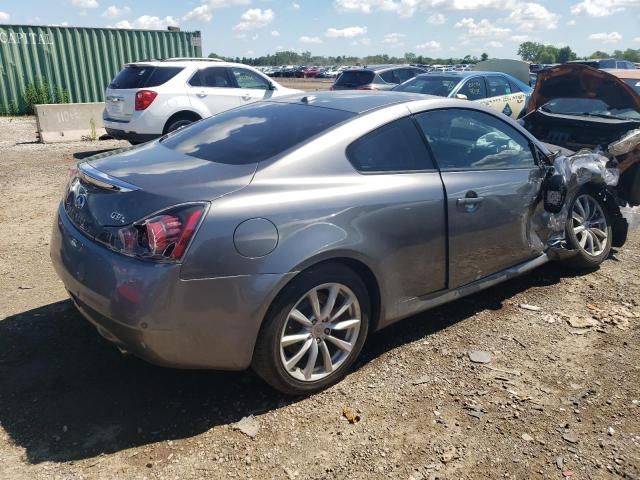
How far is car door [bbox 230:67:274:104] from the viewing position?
1066 centimetres

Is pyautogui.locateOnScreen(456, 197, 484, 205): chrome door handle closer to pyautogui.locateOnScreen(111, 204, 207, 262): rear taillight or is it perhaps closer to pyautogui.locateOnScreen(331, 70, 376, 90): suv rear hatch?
pyautogui.locateOnScreen(111, 204, 207, 262): rear taillight

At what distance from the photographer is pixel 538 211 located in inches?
165

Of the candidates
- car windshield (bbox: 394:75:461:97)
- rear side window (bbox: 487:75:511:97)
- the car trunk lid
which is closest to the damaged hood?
car windshield (bbox: 394:75:461:97)

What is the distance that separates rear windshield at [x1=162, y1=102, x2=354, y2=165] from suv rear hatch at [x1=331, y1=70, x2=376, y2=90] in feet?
32.1

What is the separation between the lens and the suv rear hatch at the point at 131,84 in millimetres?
9523

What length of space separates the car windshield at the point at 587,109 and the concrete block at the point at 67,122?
31.3 feet

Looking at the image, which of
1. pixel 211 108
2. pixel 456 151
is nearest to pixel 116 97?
pixel 211 108

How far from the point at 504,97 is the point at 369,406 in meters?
9.30

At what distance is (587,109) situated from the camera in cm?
629

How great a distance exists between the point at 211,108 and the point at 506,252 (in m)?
7.39

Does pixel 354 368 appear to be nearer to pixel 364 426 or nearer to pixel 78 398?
pixel 364 426

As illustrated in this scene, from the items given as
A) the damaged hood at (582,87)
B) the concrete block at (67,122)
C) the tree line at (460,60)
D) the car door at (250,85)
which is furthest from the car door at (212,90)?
the tree line at (460,60)

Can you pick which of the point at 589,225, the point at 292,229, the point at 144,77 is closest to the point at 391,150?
the point at 292,229

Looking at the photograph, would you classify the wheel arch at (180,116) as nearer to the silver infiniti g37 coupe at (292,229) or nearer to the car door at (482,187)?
the silver infiniti g37 coupe at (292,229)
